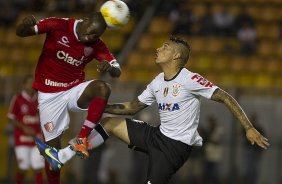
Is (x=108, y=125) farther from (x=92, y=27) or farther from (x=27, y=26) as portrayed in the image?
(x=27, y=26)

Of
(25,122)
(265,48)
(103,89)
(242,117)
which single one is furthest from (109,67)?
(265,48)

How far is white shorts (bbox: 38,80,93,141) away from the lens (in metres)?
10.3

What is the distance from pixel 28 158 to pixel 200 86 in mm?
5443

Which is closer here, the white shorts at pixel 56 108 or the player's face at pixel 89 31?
the player's face at pixel 89 31

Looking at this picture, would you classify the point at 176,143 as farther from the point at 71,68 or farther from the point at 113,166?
the point at 113,166

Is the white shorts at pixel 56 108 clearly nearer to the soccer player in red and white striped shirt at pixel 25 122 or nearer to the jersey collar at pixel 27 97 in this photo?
the soccer player in red and white striped shirt at pixel 25 122

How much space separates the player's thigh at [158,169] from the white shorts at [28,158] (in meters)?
4.21

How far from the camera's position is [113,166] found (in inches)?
686

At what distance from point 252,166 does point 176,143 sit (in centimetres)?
729

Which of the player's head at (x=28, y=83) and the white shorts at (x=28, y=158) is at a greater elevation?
the player's head at (x=28, y=83)

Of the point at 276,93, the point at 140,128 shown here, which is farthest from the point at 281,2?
the point at 140,128

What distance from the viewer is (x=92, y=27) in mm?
9977

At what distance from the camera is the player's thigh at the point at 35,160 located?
545 inches

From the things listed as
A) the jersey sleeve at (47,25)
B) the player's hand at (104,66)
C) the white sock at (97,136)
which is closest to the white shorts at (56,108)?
the white sock at (97,136)
